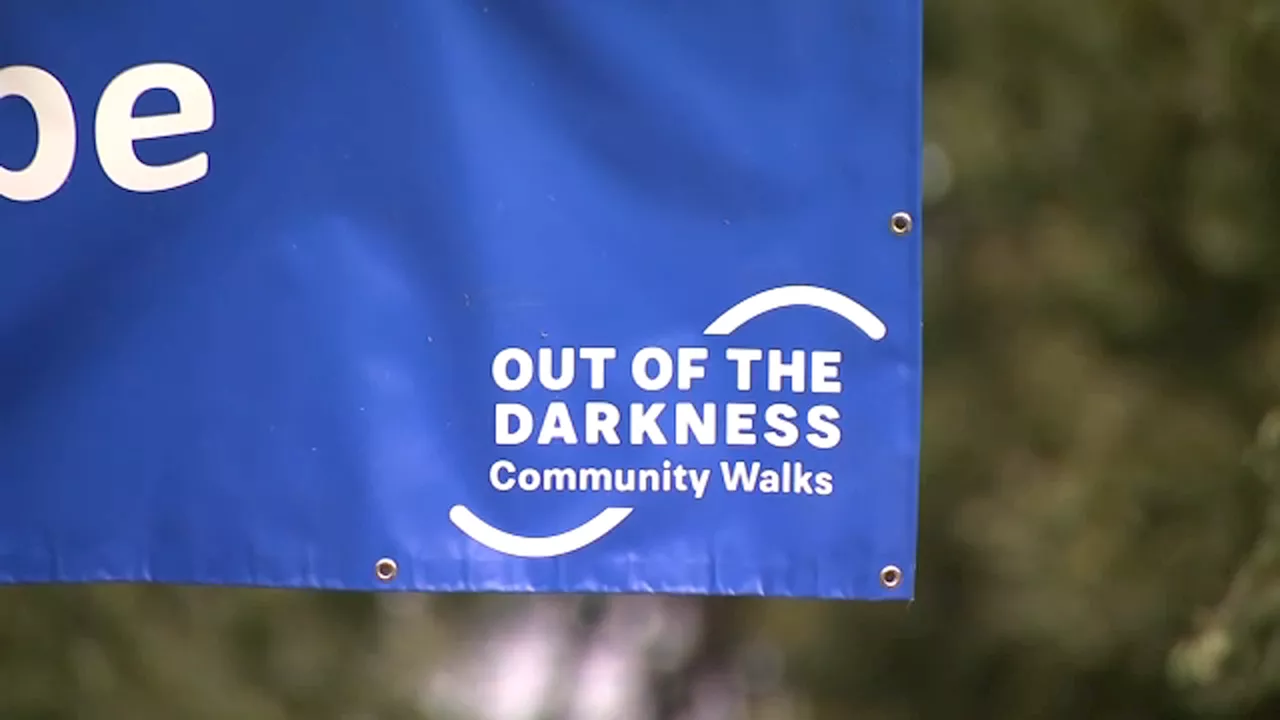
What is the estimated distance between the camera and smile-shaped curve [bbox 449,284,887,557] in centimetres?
70

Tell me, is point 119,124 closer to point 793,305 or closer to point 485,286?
point 485,286

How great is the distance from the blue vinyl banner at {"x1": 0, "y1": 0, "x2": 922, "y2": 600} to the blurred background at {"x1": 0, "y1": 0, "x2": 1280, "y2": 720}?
34cm

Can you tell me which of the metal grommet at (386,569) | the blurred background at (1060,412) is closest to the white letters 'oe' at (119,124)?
the metal grommet at (386,569)

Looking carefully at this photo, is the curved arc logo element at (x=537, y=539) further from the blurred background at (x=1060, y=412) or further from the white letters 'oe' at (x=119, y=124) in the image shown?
the blurred background at (x=1060, y=412)

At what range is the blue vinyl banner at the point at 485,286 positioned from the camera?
0.70 meters

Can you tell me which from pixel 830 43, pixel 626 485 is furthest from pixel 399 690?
pixel 830 43

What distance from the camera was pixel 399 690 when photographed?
114 cm

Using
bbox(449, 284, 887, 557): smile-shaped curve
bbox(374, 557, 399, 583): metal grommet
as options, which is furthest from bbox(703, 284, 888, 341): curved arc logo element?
bbox(374, 557, 399, 583): metal grommet

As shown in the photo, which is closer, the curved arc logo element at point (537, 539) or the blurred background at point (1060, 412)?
the curved arc logo element at point (537, 539)

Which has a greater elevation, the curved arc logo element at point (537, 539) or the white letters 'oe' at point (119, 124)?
the white letters 'oe' at point (119, 124)

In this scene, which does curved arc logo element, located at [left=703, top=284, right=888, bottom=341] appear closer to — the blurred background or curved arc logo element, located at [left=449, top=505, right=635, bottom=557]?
curved arc logo element, located at [left=449, top=505, right=635, bottom=557]

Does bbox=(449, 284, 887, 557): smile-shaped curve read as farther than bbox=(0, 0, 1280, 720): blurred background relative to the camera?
No

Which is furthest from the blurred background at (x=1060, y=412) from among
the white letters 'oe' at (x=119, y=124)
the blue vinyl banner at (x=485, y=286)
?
the white letters 'oe' at (x=119, y=124)

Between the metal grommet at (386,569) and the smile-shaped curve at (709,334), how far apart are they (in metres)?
0.05
